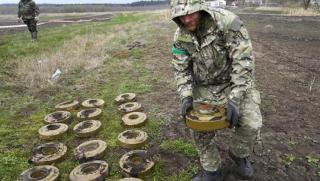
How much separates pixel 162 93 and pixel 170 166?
9.94 ft

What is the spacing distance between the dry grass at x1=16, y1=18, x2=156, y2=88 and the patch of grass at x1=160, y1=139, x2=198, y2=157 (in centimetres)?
437

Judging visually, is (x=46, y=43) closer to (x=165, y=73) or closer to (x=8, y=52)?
(x=8, y=52)

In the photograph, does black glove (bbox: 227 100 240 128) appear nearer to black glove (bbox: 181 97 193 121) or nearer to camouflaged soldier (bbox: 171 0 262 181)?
camouflaged soldier (bbox: 171 0 262 181)

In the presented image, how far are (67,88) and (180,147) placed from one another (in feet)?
13.4

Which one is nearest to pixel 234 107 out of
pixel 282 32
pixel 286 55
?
pixel 286 55

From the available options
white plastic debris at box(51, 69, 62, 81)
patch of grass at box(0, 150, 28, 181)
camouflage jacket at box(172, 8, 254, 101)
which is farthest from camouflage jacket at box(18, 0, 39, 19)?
camouflage jacket at box(172, 8, 254, 101)

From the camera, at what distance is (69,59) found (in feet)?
34.4

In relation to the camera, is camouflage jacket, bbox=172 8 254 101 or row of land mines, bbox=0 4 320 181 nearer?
camouflage jacket, bbox=172 8 254 101

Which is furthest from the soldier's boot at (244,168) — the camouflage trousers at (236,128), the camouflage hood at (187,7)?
the camouflage hood at (187,7)

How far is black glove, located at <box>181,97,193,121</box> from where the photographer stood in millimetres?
3695

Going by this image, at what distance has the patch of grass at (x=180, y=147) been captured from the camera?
4.76 meters

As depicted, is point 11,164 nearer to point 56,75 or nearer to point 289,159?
point 289,159

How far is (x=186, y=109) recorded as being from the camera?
3.71 m

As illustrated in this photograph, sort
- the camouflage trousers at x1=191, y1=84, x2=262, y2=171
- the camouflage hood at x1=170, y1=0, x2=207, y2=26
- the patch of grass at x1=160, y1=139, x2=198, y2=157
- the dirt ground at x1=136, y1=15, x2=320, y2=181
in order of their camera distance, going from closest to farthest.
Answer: the camouflage hood at x1=170, y1=0, x2=207, y2=26 → the camouflage trousers at x1=191, y1=84, x2=262, y2=171 → the dirt ground at x1=136, y1=15, x2=320, y2=181 → the patch of grass at x1=160, y1=139, x2=198, y2=157
